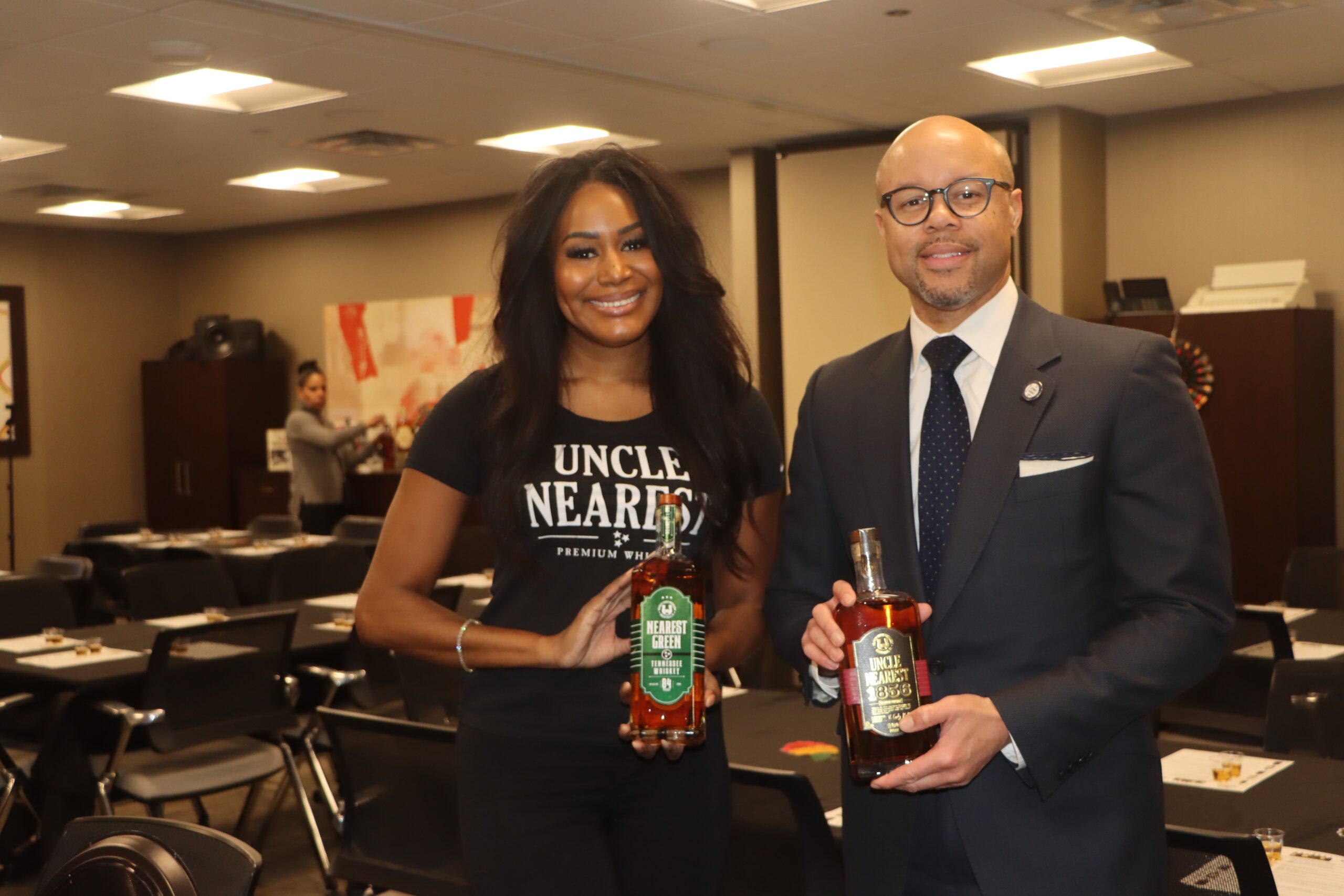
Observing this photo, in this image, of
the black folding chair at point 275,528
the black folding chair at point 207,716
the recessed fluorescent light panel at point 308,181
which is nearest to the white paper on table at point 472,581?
the black folding chair at point 207,716

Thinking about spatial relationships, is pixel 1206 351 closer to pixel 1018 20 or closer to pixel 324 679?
pixel 1018 20

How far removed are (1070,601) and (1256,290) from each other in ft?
22.4

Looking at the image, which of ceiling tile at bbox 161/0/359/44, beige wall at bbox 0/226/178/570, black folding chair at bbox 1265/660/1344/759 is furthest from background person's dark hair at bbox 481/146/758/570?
beige wall at bbox 0/226/178/570

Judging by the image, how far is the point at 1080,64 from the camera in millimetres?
7277

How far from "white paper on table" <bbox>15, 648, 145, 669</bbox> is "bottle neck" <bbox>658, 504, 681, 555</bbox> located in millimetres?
3193

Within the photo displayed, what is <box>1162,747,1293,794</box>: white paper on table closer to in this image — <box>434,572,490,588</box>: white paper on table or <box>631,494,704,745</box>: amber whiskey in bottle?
<box>631,494,704,745</box>: amber whiskey in bottle

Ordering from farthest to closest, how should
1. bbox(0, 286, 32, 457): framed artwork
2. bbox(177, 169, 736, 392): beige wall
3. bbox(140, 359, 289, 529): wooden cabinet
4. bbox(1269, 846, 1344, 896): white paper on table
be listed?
bbox(140, 359, 289, 529): wooden cabinet < bbox(0, 286, 32, 457): framed artwork < bbox(177, 169, 736, 392): beige wall < bbox(1269, 846, 1344, 896): white paper on table

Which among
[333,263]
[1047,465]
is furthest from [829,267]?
[1047,465]

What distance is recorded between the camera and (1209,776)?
2.86 meters

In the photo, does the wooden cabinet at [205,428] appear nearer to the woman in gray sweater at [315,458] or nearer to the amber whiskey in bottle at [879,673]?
the woman in gray sweater at [315,458]

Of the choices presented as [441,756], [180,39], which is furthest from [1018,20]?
[441,756]

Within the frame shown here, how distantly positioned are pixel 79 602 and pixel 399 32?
303cm

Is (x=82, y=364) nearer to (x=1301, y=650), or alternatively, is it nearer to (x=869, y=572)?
(x=1301, y=650)

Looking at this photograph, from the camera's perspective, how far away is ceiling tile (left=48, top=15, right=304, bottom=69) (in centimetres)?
576
